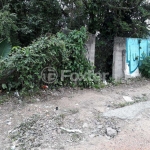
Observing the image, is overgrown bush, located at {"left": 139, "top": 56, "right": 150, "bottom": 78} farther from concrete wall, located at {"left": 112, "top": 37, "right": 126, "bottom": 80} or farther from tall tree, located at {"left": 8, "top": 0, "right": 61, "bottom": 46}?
tall tree, located at {"left": 8, "top": 0, "right": 61, "bottom": 46}

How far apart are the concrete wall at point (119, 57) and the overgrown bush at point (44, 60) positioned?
1.59m

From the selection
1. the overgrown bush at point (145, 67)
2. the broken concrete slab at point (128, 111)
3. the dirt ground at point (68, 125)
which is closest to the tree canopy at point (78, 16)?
the overgrown bush at point (145, 67)

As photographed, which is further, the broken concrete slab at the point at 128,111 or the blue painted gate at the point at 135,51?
the blue painted gate at the point at 135,51

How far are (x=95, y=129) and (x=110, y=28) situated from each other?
469 centimetres

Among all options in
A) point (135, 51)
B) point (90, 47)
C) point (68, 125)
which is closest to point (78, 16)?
point (90, 47)

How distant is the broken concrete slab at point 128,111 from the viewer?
391cm

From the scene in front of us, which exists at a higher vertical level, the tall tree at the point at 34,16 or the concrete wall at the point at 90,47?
the tall tree at the point at 34,16

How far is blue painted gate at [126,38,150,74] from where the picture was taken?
7117 mm

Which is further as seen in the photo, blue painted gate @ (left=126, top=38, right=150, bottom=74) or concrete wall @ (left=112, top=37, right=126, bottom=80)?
blue painted gate @ (left=126, top=38, right=150, bottom=74)

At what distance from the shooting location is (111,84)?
250 inches

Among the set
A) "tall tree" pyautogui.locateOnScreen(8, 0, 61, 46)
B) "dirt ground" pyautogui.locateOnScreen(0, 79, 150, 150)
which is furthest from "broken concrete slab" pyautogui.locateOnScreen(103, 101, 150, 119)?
"tall tree" pyautogui.locateOnScreen(8, 0, 61, 46)

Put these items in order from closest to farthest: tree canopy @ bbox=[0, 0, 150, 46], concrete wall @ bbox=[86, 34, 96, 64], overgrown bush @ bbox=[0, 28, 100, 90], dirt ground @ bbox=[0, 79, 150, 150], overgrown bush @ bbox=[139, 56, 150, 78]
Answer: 1. dirt ground @ bbox=[0, 79, 150, 150]
2. overgrown bush @ bbox=[0, 28, 100, 90]
3. concrete wall @ bbox=[86, 34, 96, 64]
4. tree canopy @ bbox=[0, 0, 150, 46]
5. overgrown bush @ bbox=[139, 56, 150, 78]

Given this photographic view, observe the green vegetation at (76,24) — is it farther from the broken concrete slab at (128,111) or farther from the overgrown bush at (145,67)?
the broken concrete slab at (128,111)

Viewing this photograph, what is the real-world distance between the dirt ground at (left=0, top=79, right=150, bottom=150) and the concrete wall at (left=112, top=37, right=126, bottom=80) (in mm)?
1950
